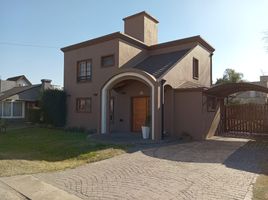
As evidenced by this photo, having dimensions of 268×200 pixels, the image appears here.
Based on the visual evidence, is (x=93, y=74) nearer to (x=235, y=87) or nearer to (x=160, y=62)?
(x=160, y=62)

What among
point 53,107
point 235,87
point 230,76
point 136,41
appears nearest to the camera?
point 235,87

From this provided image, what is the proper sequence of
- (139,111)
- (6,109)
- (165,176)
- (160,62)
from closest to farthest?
(165,176) → (139,111) → (160,62) → (6,109)

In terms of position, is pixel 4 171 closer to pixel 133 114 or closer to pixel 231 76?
pixel 133 114

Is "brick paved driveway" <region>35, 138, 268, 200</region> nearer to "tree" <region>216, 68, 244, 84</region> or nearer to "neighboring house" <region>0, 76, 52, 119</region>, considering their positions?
"neighboring house" <region>0, 76, 52, 119</region>

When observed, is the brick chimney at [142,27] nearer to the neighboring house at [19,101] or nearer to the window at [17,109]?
the neighboring house at [19,101]

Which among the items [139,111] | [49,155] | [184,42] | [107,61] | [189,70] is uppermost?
[184,42]

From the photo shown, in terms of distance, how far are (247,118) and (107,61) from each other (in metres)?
10.2

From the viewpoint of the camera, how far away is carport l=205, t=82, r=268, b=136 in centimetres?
1525

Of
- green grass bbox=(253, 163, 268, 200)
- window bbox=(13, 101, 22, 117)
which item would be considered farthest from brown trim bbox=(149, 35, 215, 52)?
window bbox=(13, 101, 22, 117)

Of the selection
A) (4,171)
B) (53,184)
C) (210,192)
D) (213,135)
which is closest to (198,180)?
(210,192)

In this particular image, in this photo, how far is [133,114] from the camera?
55.2ft

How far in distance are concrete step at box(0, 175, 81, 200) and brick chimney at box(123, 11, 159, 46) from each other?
590 inches

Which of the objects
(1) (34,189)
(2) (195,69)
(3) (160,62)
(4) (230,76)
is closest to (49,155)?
(1) (34,189)

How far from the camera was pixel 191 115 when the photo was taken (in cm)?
1435
